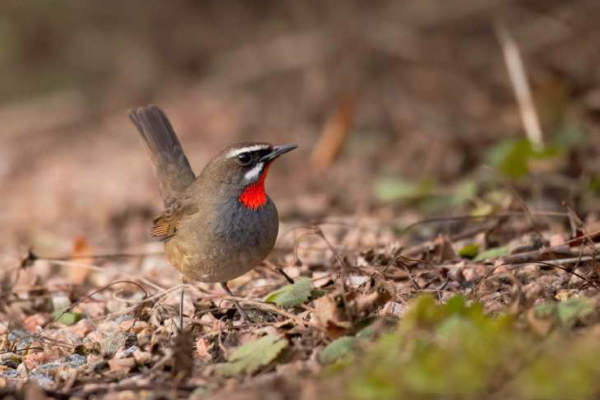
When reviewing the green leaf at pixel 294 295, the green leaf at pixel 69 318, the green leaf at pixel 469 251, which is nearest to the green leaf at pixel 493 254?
the green leaf at pixel 469 251

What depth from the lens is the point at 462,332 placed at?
11.5 feet

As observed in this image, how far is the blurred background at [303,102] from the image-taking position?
29.1 feet

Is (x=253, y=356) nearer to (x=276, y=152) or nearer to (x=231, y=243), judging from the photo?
(x=231, y=243)

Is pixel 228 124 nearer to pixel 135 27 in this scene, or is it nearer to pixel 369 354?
pixel 135 27

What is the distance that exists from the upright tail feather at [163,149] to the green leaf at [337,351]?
2.98 m

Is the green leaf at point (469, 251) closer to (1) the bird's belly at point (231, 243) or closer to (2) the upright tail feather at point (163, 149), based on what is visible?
(1) the bird's belly at point (231, 243)

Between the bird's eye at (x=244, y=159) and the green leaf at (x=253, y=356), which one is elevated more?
the bird's eye at (x=244, y=159)

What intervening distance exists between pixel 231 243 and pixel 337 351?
1.55 metres

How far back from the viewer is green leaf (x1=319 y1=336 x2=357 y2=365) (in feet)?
13.4

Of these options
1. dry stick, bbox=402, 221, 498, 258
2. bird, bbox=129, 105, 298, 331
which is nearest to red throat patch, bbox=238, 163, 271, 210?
bird, bbox=129, 105, 298, 331

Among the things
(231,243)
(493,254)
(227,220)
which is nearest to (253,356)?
(231,243)

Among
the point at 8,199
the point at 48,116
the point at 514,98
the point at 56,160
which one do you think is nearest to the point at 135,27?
the point at 48,116

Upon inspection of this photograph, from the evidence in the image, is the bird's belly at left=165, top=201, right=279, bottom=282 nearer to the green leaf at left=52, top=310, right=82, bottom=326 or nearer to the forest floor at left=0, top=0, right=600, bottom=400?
the forest floor at left=0, top=0, right=600, bottom=400

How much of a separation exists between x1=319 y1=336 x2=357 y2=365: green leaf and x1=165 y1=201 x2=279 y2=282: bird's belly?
4.62ft
